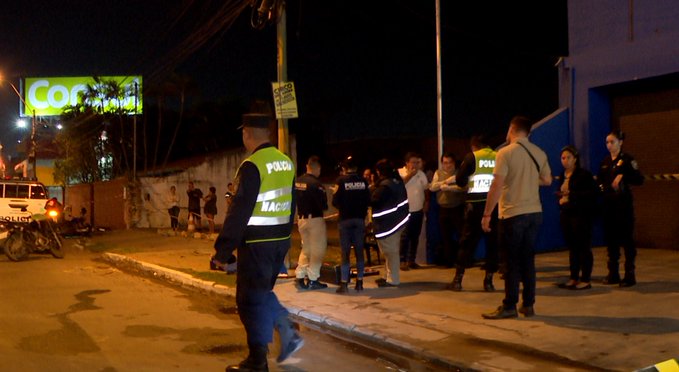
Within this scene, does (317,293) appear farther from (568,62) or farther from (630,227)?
(568,62)

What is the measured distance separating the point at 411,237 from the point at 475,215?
244 centimetres

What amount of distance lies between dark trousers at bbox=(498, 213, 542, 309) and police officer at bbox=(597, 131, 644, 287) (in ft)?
5.83

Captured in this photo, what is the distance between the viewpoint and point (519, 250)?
7.89m

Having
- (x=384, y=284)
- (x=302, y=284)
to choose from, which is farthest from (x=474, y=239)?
(x=302, y=284)

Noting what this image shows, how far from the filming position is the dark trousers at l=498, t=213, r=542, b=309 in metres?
7.87

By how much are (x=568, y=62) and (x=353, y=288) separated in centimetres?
594

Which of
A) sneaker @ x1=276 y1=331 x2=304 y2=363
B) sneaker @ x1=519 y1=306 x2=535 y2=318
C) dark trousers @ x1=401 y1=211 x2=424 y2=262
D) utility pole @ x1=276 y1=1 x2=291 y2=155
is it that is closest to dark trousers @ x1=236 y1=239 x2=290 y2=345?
sneaker @ x1=276 y1=331 x2=304 y2=363

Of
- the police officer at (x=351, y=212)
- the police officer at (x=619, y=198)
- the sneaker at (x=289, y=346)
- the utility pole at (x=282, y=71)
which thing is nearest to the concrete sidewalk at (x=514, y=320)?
the police officer at (x=619, y=198)

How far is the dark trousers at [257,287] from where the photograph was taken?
570 cm

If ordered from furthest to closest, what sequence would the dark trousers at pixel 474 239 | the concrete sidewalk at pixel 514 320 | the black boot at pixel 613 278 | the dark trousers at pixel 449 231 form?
the dark trousers at pixel 449 231 < the dark trousers at pixel 474 239 < the black boot at pixel 613 278 < the concrete sidewalk at pixel 514 320

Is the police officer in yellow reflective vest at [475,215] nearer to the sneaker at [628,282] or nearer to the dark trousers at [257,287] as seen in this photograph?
the sneaker at [628,282]

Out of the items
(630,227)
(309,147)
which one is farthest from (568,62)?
(309,147)

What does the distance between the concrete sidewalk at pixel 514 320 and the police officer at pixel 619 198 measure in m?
0.49

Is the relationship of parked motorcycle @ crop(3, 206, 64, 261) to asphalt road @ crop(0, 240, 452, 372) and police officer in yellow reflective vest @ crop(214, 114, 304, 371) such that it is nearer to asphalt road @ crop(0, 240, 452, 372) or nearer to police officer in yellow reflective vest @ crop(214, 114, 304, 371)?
asphalt road @ crop(0, 240, 452, 372)
